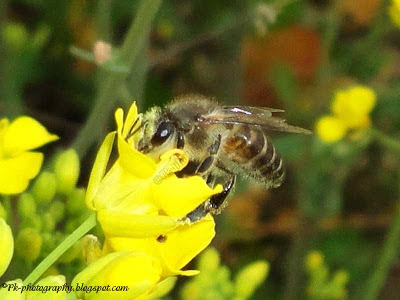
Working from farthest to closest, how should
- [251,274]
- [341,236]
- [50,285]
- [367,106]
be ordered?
[341,236] → [367,106] → [251,274] → [50,285]

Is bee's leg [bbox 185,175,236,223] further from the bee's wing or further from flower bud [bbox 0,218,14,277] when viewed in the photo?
flower bud [bbox 0,218,14,277]

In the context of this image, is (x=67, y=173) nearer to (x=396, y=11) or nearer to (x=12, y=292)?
(x=12, y=292)

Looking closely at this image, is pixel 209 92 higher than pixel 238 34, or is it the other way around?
pixel 238 34

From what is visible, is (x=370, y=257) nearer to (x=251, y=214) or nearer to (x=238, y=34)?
(x=251, y=214)

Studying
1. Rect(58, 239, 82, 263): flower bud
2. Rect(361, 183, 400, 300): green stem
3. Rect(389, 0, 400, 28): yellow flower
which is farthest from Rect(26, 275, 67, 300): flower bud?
Rect(361, 183, 400, 300): green stem

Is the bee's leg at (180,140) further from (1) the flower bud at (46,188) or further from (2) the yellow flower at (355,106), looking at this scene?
(2) the yellow flower at (355,106)

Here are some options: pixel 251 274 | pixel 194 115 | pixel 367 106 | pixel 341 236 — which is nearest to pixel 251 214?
pixel 341 236
